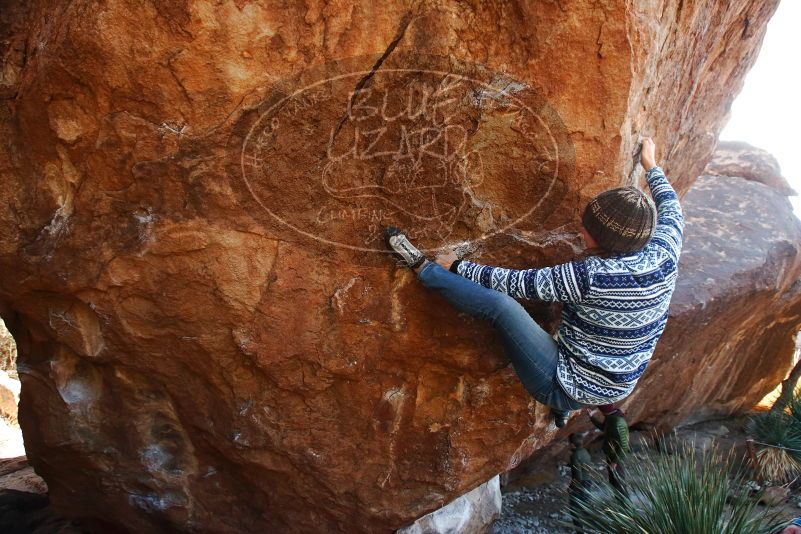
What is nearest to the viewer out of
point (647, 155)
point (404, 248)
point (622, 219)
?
point (622, 219)

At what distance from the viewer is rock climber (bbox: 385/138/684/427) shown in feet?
7.96

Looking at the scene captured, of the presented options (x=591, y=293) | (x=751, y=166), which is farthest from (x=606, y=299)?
(x=751, y=166)

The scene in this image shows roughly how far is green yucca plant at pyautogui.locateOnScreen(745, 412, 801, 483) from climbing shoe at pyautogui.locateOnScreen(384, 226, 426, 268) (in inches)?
146

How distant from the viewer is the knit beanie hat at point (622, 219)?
238 cm

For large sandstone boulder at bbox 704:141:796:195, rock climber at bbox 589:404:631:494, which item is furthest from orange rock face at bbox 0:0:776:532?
large sandstone boulder at bbox 704:141:796:195

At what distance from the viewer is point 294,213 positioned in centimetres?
261

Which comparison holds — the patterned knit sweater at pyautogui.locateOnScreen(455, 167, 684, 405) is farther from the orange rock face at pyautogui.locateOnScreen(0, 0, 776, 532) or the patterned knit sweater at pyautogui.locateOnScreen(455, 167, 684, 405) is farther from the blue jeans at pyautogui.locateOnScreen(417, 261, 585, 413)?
the orange rock face at pyautogui.locateOnScreen(0, 0, 776, 532)

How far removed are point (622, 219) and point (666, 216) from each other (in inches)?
16.9

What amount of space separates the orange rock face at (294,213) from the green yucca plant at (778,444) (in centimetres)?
273

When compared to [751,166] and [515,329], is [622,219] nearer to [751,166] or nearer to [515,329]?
[515,329]

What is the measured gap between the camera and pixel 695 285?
407 cm

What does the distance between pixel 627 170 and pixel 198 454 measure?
250cm

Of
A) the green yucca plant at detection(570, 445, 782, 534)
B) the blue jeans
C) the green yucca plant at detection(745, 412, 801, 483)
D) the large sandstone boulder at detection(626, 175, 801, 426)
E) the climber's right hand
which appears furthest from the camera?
the green yucca plant at detection(745, 412, 801, 483)

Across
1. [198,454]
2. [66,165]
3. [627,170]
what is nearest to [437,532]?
[198,454]
